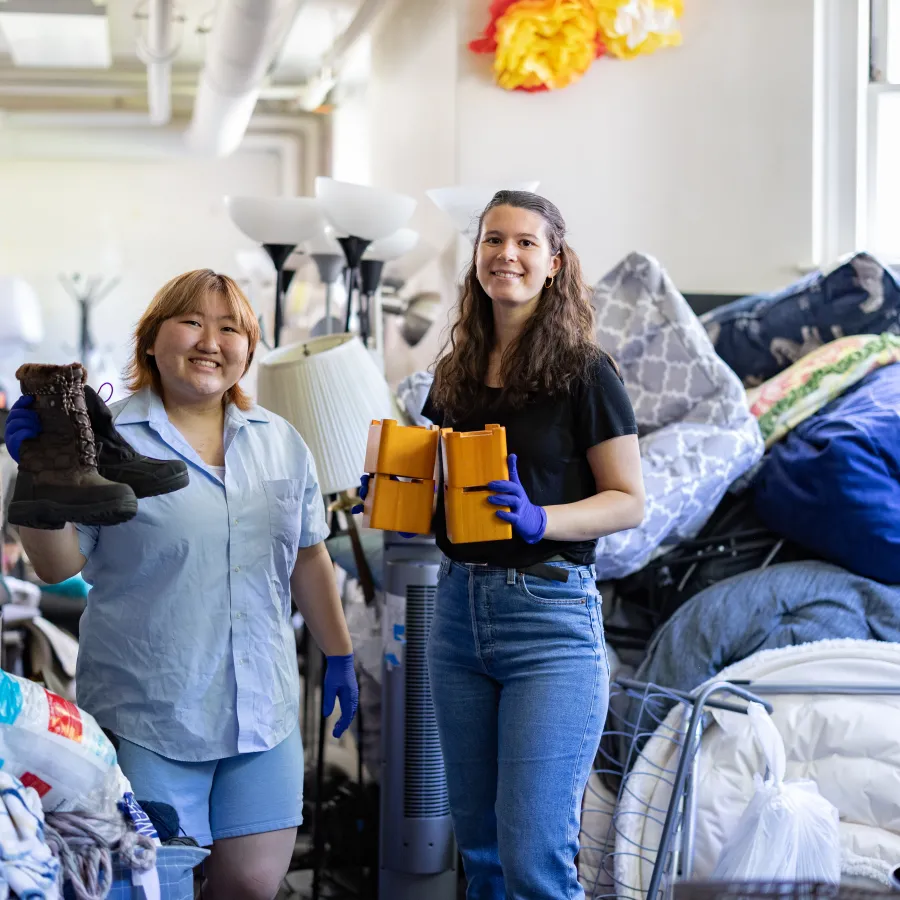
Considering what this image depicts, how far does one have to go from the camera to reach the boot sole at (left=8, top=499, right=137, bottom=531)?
49.3 inches

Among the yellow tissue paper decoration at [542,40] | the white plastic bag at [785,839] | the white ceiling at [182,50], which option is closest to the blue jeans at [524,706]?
the white plastic bag at [785,839]

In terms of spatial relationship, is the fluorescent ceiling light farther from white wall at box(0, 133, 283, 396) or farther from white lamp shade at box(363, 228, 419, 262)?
white lamp shade at box(363, 228, 419, 262)

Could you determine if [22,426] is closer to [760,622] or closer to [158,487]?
[158,487]

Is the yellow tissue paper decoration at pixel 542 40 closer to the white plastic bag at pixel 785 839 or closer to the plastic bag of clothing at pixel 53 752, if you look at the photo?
the white plastic bag at pixel 785 839

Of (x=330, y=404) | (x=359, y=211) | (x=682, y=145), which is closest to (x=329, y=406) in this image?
(x=330, y=404)

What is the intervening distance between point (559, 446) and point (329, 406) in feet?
2.75

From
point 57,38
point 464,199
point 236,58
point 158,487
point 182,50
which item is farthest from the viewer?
point 182,50

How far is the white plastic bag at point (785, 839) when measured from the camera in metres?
1.99

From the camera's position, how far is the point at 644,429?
116 inches

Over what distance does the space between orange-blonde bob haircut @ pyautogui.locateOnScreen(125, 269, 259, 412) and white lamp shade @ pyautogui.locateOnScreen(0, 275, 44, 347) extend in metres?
4.18

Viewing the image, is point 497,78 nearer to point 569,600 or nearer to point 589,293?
point 589,293

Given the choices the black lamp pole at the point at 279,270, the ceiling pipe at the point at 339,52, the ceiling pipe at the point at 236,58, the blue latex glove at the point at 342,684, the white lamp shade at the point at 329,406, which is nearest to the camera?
the blue latex glove at the point at 342,684

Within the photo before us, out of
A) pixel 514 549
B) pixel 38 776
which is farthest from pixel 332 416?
pixel 38 776

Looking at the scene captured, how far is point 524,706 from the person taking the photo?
1648 mm
